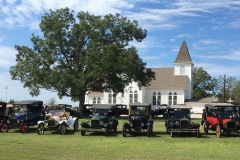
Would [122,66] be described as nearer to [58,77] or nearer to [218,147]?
[58,77]

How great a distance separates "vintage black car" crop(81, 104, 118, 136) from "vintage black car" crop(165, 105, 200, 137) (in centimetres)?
349

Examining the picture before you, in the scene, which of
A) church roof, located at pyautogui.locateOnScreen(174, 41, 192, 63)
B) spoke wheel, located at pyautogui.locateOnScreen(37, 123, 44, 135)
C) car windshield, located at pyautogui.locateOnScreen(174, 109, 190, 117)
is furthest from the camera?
church roof, located at pyautogui.locateOnScreen(174, 41, 192, 63)

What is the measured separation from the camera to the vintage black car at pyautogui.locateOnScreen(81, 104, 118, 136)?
658 inches

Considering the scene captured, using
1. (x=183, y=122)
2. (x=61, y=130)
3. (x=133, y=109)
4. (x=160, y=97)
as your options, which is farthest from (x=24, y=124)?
(x=160, y=97)

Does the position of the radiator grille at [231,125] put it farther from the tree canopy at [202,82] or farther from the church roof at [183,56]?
the tree canopy at [202,82]

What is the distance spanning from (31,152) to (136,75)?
26594 mm

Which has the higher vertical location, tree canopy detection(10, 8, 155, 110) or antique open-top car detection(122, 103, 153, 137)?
tree canopy detection(10, 8, 155, 110)

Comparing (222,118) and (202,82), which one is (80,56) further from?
(202,82)

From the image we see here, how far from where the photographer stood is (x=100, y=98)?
60.6m

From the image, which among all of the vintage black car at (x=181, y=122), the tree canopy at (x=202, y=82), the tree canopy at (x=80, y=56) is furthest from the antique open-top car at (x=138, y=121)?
the tree canopy at (x=202, y=82)

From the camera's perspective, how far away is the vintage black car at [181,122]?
16344 millimetres

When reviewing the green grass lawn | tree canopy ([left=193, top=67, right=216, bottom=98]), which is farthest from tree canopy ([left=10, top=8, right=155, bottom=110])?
tree canopy ([left=193, top=67, right=216, bottom=98])

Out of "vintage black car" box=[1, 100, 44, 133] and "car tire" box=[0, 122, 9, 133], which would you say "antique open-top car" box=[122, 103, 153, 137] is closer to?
"vintage black car" box=[1, 100, 44, 133]

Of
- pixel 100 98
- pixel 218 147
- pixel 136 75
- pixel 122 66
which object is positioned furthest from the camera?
pixel 100 98
